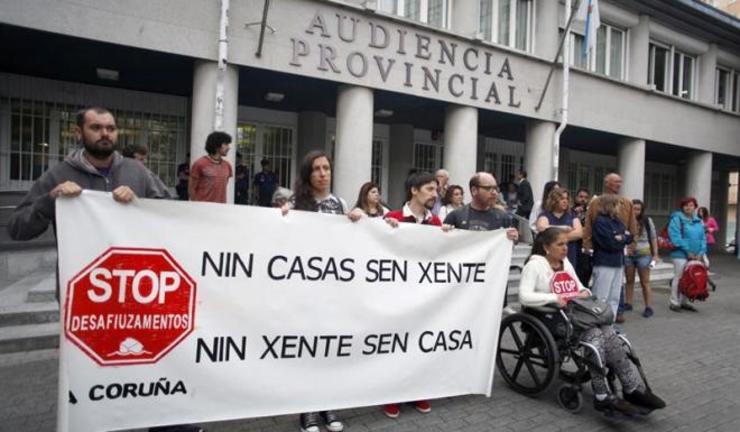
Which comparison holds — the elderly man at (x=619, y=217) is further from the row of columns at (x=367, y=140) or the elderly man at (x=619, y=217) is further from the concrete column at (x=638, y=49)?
the concrete column at (x=638, y=49)

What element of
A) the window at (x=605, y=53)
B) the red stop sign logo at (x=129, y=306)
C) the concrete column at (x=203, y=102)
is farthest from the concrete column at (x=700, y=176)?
the red stop sign logo at (x=129, y=306)

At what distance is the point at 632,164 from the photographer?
1453 centimetres

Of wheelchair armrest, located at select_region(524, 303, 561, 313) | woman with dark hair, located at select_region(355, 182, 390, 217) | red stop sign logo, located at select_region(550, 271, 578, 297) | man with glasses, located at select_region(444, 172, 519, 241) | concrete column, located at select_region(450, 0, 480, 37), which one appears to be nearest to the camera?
wheelchair armrest, located at select_region(524, 303, 561, 313)

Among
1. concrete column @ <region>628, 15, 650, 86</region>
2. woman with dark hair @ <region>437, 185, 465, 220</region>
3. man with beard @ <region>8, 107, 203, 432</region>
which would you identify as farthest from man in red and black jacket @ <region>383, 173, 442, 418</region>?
concrete column @ <region>628, 15, 650, 86</region>

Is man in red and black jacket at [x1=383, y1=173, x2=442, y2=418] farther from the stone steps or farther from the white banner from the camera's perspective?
the stone steps

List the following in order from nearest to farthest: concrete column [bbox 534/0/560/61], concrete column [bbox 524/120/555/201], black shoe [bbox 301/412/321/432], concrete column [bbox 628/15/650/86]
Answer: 1. black shoe [bbox 301/412/321/432]
2. concrete column [bbox 534/0/560/61]
3. concrete column [bbox 524/120/555/201]
4. concrete column [bbox 628/15/650/86]

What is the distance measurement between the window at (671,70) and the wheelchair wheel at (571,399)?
48.6ft

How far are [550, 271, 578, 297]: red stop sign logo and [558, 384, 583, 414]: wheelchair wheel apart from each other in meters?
0.72

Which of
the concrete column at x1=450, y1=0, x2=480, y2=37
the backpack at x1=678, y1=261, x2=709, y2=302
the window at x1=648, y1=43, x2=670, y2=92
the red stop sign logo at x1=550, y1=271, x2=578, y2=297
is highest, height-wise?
the window at x1=648, y1=43, x2=670, y2=92

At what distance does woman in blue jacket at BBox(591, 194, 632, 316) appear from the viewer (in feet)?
19.7

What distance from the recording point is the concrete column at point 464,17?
10.6 m

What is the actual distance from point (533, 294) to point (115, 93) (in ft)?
30.7

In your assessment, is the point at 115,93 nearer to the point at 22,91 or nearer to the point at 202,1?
the point at 22,91

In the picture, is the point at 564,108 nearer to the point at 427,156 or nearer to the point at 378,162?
the point at 427,156
